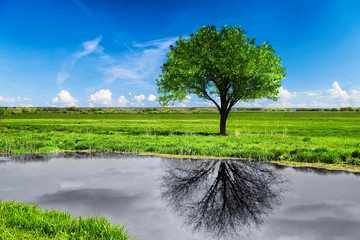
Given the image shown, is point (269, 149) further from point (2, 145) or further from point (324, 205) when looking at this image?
point (2, 145)

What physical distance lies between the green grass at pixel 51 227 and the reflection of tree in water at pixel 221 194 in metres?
2.50

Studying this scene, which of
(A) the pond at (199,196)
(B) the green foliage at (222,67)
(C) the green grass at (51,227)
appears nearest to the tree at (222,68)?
(B) the green foliage at (222,67)

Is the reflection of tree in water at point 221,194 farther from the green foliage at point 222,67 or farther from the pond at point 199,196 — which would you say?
the green foliage at point 222,67

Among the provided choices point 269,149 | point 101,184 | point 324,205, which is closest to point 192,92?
point 269,149

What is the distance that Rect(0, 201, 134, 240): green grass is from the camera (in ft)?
22.0

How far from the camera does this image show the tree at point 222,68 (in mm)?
30406

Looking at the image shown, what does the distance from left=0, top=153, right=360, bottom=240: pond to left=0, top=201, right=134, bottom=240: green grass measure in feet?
2.68

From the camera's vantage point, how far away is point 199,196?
10.2 metres

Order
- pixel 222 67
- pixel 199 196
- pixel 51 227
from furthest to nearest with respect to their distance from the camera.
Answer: pixel 222 67
pixel 199 196
pixel 51 227

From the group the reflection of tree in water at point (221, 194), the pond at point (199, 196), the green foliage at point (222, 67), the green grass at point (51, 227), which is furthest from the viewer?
the green foliage at point (222, 67)

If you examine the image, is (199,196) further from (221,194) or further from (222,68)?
(222,68)

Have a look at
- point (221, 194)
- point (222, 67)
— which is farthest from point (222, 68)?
point (221, 194)

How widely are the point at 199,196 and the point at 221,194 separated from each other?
96 centimetres

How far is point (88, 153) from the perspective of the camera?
67.3 ft
